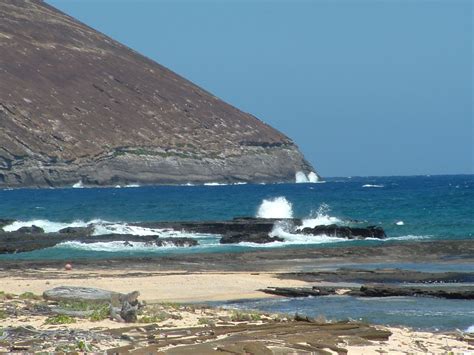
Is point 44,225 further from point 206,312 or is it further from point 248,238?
point 206,312

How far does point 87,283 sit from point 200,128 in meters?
160

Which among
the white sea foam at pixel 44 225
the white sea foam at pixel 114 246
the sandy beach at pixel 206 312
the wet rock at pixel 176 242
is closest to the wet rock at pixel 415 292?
the sandy beach at pixel 206 312

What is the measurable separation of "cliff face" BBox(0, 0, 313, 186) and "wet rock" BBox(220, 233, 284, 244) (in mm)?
104973

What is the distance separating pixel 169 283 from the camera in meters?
29.3

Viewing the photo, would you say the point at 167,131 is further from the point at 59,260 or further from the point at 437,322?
the point at 437,322

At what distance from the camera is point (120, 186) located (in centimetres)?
16688

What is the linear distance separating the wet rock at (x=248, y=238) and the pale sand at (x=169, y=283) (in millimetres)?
15306

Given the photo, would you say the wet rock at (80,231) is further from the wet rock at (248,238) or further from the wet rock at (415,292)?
the wet rock at (415,292)

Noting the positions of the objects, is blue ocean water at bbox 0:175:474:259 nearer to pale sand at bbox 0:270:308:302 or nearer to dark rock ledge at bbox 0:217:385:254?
dark rock ledge at bbox 0:217:385:254

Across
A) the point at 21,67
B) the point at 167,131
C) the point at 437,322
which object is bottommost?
the point at 437,322

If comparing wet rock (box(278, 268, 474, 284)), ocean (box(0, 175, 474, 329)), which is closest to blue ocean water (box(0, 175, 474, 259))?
ocean (box(0, 175, 474, 329))

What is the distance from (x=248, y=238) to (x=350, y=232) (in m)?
5.79

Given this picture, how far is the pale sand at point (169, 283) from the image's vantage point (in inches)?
1050

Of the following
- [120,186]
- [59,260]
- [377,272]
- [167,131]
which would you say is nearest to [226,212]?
[59,260]
